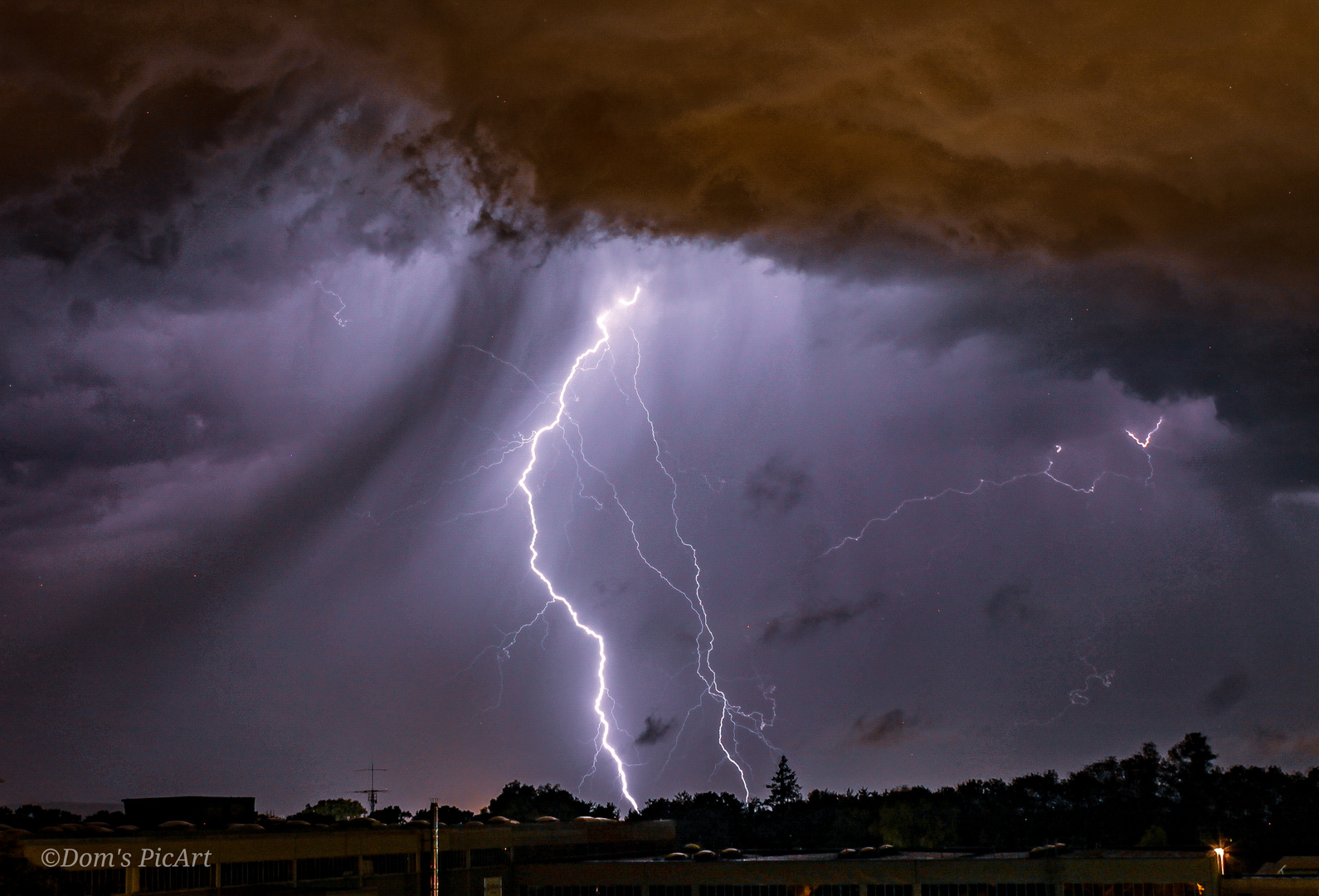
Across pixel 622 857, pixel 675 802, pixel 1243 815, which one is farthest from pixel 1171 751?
pixel 622 857

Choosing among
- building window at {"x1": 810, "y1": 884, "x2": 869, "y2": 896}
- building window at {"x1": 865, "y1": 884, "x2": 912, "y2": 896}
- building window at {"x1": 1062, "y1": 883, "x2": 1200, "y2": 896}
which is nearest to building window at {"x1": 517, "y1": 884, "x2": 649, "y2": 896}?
building window at {"x1": 810, "y1": 884, "x2": 869, "y2": 896}

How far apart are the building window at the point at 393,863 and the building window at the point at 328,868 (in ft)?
2.80

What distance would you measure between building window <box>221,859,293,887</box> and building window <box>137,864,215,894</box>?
706 mm

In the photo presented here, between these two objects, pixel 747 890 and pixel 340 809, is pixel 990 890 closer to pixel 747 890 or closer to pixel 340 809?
pixel 747 890

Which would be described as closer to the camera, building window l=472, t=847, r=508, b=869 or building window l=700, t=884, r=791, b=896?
building window l=700, t=884, r=791, b=896

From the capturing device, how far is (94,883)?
34.5 metres

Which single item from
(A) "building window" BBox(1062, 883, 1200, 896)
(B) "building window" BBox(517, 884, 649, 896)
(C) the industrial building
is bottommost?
(A) "building window" BBox(1062, 883, 1200, 896)

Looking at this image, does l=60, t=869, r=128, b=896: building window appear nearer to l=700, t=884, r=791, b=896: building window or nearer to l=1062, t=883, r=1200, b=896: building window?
l=700, t=884, r=791, b=896: building window

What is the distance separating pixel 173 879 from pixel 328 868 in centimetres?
739

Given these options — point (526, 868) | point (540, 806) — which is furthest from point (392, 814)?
point (526, 868)

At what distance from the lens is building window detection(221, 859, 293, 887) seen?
39.0m

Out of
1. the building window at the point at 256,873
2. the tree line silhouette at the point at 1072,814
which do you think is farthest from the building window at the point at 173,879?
the tree line silhouette at the point at 1072,814

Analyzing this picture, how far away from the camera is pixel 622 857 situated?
198 feet

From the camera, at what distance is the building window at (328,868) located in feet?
139
